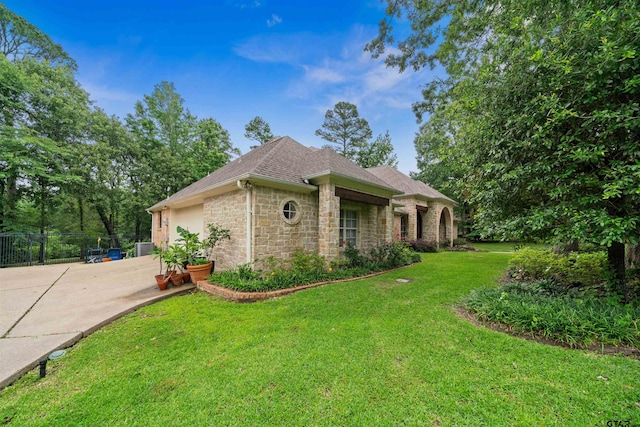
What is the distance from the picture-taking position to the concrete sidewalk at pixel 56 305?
10.5 ft

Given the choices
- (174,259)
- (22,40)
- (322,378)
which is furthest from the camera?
(22,40)

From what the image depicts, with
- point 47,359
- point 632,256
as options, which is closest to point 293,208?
point 47,359

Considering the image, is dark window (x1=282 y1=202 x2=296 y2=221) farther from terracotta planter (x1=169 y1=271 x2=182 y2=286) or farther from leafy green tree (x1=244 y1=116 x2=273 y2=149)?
leafy green tree (x1=244 y1=116 x2=273 y2=149)

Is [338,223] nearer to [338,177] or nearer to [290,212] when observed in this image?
[338,177]

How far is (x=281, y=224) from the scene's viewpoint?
6.64 metres

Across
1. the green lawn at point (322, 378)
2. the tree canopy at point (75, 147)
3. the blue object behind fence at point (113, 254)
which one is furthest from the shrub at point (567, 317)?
the tree canopy at point (75, 147)

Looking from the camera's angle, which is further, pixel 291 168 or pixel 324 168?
pixel 291 168

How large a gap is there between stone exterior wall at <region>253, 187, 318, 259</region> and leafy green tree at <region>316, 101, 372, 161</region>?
62.3ft

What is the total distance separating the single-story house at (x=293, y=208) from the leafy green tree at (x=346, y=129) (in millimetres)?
16749

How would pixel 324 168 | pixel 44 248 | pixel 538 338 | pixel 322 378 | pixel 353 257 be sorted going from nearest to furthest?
pixel 322 378 → pixel 538 338 → pixel 324 168 → pixel 353 257 → pixel 44 248

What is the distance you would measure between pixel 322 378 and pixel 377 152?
2461 centimetres

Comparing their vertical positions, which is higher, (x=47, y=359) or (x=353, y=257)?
(x=353, y=257)

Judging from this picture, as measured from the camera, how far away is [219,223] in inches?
297

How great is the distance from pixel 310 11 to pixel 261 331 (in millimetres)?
10688
